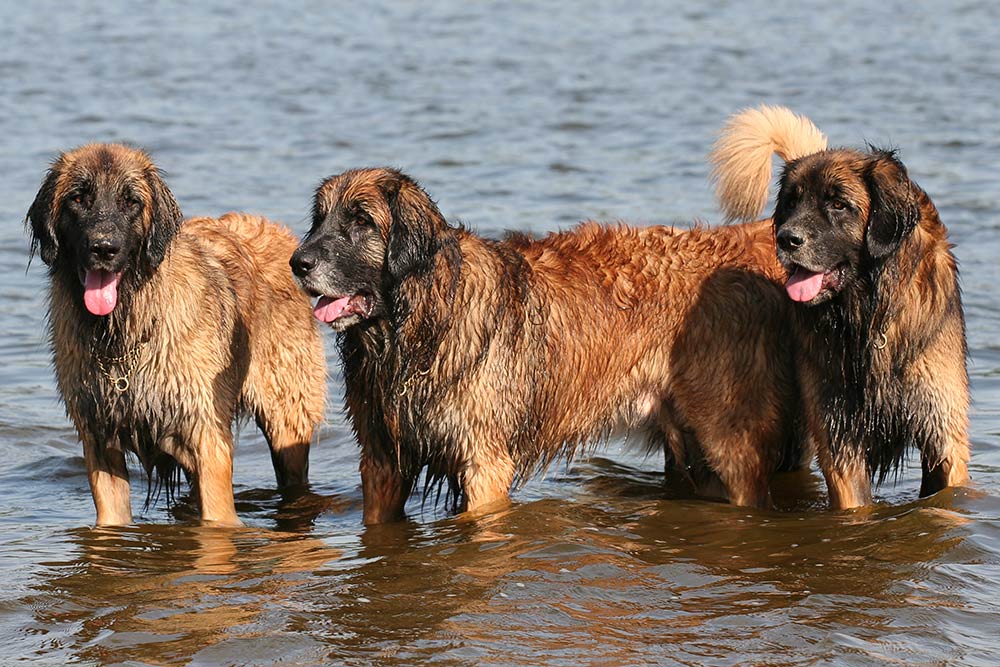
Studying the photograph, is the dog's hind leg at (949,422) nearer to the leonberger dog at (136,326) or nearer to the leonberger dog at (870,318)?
the leonberger dog at (870,318)

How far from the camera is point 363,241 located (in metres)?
6.50

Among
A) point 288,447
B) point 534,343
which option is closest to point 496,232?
point 288,447

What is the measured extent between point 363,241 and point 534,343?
3.57 feet

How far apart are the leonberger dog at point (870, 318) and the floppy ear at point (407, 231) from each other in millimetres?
1573

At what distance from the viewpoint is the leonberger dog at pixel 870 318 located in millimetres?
6668

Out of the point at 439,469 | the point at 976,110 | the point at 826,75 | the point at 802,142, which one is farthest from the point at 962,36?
the point at 439,469

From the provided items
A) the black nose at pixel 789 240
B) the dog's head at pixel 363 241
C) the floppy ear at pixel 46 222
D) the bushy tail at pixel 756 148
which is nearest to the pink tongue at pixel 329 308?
the dog's head at pixel 363 241

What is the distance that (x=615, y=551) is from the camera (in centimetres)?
680

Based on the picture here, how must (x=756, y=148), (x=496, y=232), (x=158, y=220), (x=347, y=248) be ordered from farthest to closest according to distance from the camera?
(x=496, y=232)
(x=756, y=148)
(x=158, y=220)
(x=347, y=248)

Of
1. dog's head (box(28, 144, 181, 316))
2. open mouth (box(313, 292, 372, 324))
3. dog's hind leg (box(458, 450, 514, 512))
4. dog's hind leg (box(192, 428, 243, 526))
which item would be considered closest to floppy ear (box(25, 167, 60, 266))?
dog's head (box(28, 144, 181, 316))

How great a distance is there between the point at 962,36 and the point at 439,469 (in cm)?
1828

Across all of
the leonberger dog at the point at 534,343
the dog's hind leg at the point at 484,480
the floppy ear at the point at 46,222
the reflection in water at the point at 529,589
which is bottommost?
the reflection in water at the point at 529,589

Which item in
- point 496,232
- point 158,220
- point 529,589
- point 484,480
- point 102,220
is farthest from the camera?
point 496,232

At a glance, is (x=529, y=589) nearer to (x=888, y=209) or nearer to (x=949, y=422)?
(x=949, y=422)
